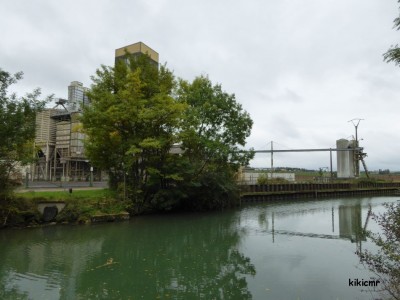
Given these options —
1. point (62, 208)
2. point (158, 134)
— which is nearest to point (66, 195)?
point (62, 208)

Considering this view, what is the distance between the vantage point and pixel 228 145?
87.1ft

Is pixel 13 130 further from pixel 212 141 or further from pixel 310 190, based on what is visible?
pixel 310 190

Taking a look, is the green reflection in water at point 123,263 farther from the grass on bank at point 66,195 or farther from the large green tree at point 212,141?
the large green tree at point 212,141

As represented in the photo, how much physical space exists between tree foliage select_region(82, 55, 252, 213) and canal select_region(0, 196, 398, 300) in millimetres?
5163

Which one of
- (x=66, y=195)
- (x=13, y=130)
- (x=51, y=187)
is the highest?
(x=13, y=130)

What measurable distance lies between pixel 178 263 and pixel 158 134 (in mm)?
13159

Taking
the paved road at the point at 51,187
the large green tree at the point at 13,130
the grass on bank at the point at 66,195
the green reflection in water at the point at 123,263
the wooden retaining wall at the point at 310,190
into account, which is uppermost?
the large green tree at the point at 13,130

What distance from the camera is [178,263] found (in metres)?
10.1

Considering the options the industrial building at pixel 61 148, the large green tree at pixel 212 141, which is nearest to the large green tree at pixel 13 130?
the large green tree at pixel 212 141

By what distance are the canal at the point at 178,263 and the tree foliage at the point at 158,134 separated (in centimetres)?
516

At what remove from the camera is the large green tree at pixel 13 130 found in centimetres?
1493

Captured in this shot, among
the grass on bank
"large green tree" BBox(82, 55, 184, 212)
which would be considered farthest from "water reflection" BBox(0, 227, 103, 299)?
"large green tree" BBox(82, 55, 184, 212)

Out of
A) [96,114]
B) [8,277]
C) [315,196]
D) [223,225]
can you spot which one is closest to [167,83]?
[96,114]
